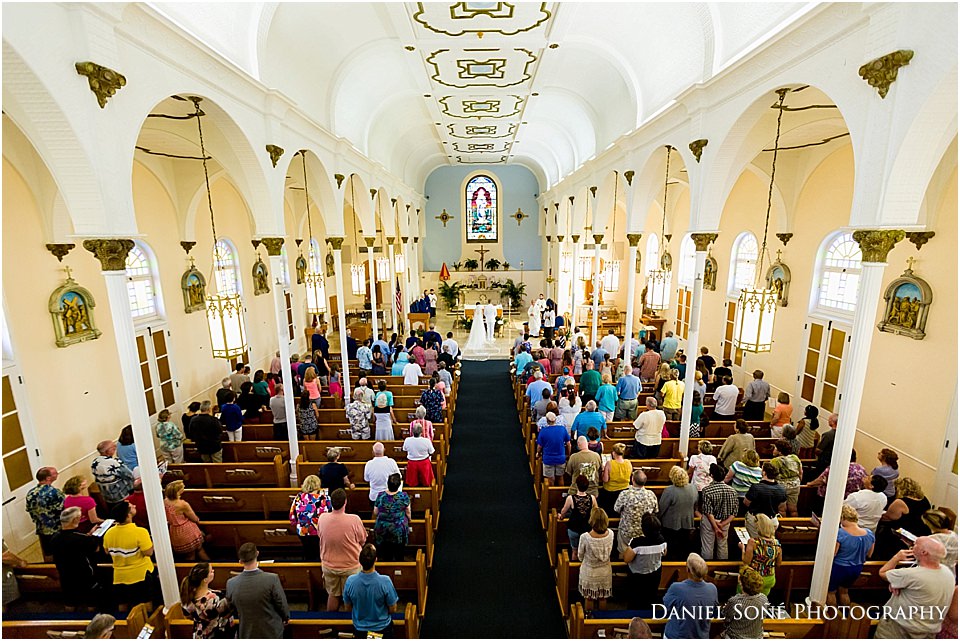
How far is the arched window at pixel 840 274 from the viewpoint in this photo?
9438 mm

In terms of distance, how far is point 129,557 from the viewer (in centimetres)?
474

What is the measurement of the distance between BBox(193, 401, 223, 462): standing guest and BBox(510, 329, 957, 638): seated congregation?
17.3 feet

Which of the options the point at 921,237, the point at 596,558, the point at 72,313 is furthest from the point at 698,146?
the point at 72,313

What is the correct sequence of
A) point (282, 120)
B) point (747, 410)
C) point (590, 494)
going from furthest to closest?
point (747, 410)
point (282, 120)
point (590, 494)

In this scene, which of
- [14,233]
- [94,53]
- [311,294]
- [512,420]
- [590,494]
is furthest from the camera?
[512,420]

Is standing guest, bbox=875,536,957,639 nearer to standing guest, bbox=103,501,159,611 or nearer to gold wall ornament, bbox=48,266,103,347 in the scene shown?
standing guest, bbox=103,501,159,611

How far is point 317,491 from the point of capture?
5.29m

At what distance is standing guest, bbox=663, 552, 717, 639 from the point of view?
3764mm

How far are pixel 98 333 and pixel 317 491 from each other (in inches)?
255

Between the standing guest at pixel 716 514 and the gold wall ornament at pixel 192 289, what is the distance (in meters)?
11.5

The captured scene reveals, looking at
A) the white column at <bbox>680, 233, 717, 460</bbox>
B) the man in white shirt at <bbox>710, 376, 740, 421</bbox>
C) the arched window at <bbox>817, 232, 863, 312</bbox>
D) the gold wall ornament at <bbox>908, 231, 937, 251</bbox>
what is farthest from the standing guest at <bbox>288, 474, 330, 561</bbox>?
the arched window at <bbox>817, 232, 863, 312</bbox>

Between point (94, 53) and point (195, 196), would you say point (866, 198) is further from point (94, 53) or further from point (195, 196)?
point (195, 196)

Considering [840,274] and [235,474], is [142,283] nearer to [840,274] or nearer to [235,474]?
[235,474]

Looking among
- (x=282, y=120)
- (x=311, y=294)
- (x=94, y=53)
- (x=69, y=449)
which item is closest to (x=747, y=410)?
(x=311, y=294)
